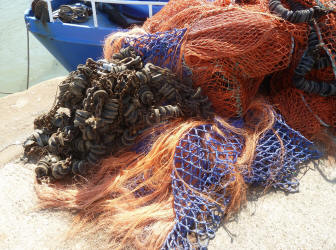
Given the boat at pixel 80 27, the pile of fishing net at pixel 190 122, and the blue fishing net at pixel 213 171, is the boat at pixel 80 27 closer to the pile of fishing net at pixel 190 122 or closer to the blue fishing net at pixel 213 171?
the pile of fishing net at pixel 190 122

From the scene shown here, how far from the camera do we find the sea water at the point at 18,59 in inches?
315

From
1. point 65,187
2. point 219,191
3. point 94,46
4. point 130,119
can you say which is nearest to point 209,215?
point 219,191

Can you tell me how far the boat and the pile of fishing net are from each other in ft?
5.66

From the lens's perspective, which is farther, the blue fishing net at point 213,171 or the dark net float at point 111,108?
the dark net float at point 111,108

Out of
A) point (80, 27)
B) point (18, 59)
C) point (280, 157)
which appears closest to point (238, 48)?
point (280, 157)

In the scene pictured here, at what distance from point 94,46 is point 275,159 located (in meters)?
3.39

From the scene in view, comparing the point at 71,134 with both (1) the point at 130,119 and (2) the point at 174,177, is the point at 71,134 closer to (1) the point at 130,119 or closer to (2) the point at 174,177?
(1) the point at 130,119

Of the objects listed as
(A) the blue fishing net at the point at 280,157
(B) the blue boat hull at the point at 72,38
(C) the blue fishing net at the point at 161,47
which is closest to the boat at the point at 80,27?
(B) the blue boat hull at the point at 72,38

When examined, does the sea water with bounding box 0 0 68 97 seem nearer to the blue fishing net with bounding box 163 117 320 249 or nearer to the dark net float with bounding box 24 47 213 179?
the dark net float with bounding box 24 47 213 179

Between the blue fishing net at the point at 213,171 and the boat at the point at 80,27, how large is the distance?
9.29ft

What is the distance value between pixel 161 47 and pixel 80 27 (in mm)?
2344

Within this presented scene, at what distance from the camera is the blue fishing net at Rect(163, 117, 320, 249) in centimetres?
217

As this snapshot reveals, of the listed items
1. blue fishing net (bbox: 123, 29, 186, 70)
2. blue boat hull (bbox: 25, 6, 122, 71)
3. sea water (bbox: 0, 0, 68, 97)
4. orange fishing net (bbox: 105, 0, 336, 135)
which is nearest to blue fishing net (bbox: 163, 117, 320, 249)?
orange fishing net (bbox: 105, 0, 336, 135)

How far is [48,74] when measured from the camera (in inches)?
331
